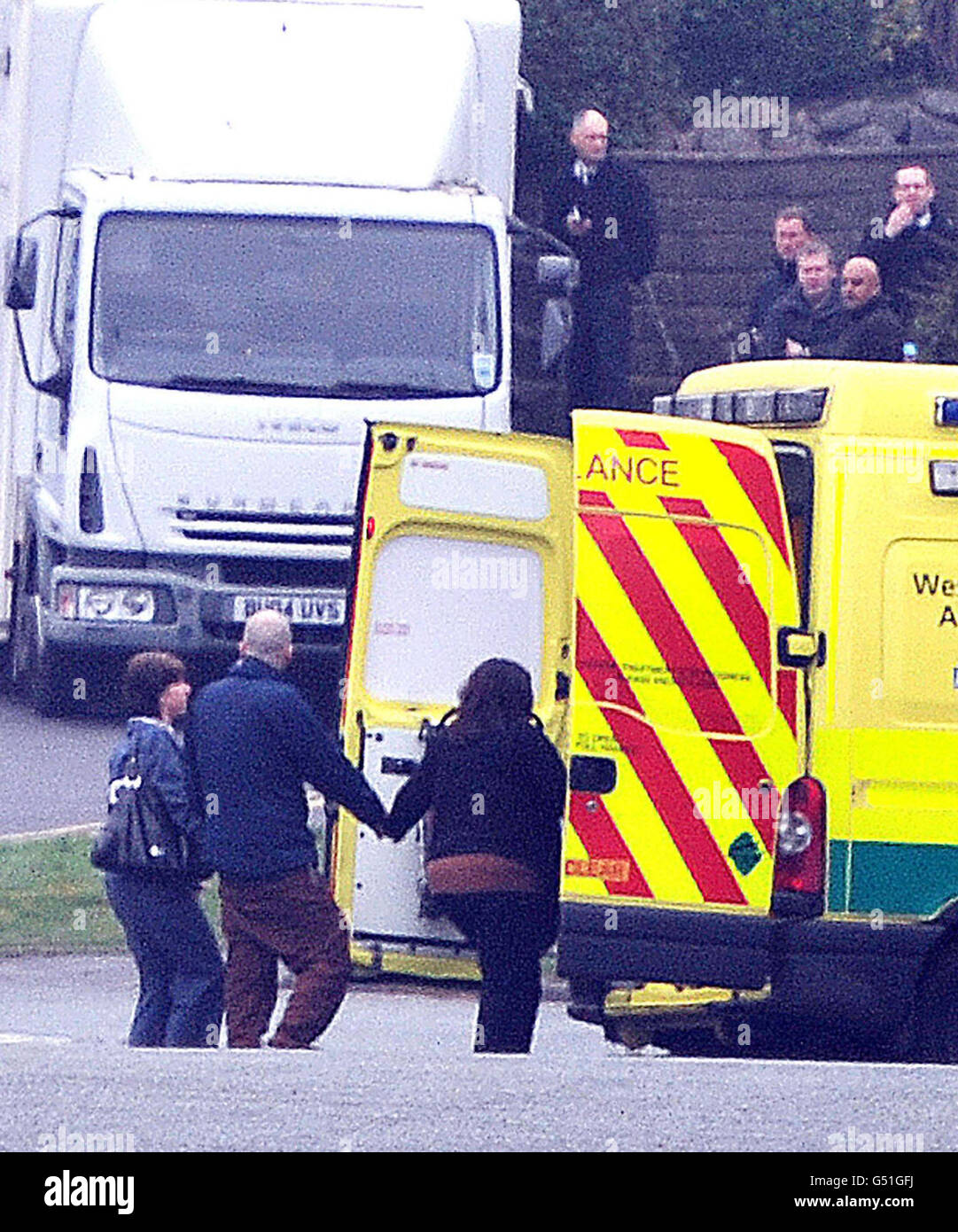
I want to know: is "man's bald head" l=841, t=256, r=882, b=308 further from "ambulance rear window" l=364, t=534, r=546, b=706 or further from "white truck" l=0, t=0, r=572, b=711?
"ambulance rear window" l=364, t=534, r=546, b=706

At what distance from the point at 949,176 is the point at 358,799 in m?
15.1

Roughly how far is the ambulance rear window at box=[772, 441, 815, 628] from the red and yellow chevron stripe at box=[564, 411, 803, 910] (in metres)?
0.10

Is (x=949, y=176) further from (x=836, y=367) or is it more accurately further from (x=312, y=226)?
(x=836, y=367)

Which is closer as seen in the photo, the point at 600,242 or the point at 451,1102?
the point at 451,1102

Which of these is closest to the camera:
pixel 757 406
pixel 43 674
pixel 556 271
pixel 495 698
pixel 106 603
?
pixel 495 698

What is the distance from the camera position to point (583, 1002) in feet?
37.2

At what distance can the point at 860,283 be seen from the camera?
17.2m

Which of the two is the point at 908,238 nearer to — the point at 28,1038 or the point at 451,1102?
the point at 28,1038

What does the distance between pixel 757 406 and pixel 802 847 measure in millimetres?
1520

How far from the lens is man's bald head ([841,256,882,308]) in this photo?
17.2 meters

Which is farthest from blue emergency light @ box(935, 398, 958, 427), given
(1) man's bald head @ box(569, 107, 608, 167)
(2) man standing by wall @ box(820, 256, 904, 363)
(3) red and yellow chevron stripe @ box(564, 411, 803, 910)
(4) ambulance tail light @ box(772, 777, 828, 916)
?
(1) man's bald head @ box(569, 107, 608, 167)

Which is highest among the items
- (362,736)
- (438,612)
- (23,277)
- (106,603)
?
(23,277)
